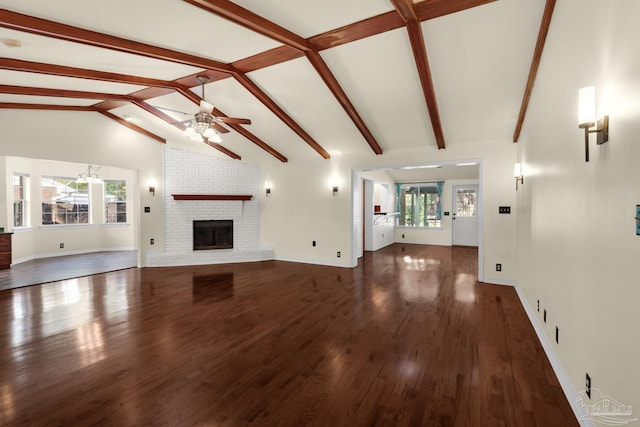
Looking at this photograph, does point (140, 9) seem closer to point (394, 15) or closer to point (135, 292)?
point (394, 15)

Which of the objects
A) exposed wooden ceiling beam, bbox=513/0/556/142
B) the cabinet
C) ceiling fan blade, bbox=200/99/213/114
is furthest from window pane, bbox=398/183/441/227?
the cabinet

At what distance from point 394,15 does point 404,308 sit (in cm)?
329

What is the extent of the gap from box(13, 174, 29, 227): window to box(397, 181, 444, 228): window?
10.4 meters

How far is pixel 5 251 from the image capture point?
20.0 ft

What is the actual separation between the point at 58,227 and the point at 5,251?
1.62m

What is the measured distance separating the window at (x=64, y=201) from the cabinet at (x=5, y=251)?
4.86 feet

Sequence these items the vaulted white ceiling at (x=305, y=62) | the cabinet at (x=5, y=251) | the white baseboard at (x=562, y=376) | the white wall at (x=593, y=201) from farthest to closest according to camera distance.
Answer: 1. the cabinet at (x=5, y=251)
2. the vaulted white ceiling at (x=305, y=62)
3. the white baseboard at (x=562, y=376)
4. the white wall at (x=593, y=201)

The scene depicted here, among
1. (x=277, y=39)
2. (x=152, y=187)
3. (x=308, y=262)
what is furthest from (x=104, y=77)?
(x=308, y=262)

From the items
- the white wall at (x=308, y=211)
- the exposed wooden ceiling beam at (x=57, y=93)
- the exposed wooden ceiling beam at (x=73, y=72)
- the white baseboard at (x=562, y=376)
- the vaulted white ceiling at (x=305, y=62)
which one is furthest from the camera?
the white wall at (x=308, y=211)

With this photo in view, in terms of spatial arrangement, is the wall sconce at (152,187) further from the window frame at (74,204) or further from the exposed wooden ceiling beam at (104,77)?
the window frame at (74,204)

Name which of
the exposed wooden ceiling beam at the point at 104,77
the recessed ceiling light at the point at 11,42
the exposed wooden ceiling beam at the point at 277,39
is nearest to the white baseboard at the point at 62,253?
the exposed wooden ceiling beam at the point at 104,77

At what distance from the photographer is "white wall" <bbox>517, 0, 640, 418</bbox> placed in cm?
127

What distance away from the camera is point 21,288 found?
4.68 metres

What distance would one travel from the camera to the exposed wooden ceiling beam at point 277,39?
2551 mm
